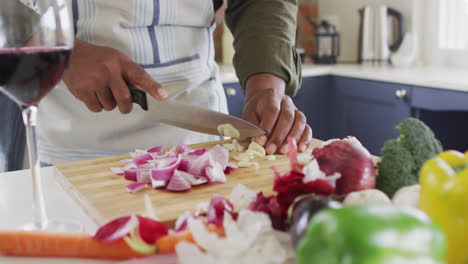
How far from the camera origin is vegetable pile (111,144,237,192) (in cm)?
82

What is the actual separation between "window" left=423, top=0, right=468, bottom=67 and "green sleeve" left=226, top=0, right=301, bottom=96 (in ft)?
5.19

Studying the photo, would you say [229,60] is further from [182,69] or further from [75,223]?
[75,223]

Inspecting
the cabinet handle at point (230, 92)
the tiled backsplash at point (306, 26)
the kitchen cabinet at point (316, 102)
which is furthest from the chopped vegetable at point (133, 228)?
the tiled backsplash at point (306, 26)

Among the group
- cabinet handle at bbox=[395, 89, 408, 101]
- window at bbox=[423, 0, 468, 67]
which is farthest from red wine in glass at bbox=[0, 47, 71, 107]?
window at bbox=[423, 0, 468, 67]

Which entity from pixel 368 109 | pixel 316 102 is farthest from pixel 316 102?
pixel 368 109

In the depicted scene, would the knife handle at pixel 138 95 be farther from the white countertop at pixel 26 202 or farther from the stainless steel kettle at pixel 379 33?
the stainless steel kettle at pixel 379 33

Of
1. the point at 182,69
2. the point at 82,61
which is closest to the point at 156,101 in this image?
the point at 82,61

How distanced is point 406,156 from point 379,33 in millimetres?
2422

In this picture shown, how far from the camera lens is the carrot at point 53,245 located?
0.57 meters

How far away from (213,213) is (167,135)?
2.26ft

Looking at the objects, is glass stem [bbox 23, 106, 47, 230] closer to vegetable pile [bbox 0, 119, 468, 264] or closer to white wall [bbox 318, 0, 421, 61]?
vegetable pile [bbox 0, 119, 468, 264]

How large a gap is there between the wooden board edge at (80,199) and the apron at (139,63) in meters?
0.31

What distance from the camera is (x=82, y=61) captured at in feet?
3.33

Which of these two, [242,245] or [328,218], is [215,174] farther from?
[328,218]
